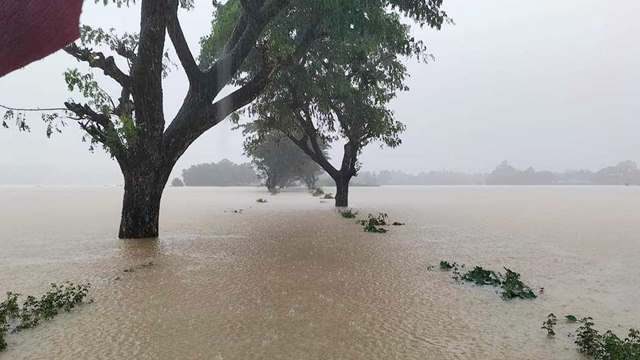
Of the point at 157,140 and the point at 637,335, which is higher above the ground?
the point at 157,140

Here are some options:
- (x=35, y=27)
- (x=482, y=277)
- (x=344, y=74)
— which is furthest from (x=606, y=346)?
(x=344, y=74)

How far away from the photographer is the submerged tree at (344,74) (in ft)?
49.3

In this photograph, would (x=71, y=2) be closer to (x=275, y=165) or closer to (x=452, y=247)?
(x=452, y=247)

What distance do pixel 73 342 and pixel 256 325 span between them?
215cm

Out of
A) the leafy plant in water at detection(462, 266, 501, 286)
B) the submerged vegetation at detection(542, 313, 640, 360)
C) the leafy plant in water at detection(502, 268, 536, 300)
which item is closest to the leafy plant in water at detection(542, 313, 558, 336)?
the submerged vegetation at detection(542, 313, 640, 360)

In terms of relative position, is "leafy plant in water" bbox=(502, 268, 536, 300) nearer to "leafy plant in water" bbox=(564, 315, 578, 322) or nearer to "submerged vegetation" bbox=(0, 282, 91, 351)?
"leafy plant in water" bbox=(564, 315, 578, 322)

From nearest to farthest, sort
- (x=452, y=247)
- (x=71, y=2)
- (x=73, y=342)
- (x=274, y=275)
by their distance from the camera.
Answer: (x=71, y=2) → (x=73, y=342) → (x=274, y=275) → (x=452, y=247)

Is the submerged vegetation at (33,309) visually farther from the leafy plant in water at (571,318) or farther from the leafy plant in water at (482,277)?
the leafy plant in water at (571,318)

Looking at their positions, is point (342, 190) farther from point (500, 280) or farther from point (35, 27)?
point (35, 27)

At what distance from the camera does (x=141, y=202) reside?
45.6 ft

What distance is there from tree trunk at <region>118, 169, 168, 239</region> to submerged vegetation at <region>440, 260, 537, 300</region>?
358 inches

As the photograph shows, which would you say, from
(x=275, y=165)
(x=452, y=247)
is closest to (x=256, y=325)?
(x=452, y=247)

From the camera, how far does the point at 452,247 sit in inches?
520

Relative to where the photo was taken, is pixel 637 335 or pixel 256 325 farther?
pixel 256 325
